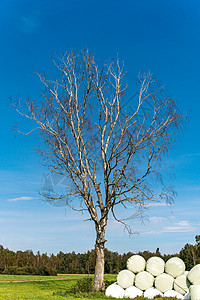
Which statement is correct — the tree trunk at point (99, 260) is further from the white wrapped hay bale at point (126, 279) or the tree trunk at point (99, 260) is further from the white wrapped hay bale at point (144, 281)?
the white wrapped hay bale at point (144, 281)

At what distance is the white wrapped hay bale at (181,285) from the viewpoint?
37.7 feet

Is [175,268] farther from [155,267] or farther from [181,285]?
[155,267]

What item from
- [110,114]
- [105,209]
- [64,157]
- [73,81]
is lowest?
[105,209]

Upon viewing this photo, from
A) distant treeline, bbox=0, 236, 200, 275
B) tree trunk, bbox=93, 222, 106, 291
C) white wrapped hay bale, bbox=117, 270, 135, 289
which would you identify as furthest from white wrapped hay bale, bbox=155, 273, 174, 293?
distant treeline, bbox=0, 236, 200, 275

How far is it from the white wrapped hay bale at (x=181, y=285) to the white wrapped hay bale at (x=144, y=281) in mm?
951

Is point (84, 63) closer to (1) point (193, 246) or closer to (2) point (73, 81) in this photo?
(2) point (73, 81)

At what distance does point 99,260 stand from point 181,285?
4202mm

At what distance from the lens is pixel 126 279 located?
1248 cm

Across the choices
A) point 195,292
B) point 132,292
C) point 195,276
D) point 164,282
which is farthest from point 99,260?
point 195,292

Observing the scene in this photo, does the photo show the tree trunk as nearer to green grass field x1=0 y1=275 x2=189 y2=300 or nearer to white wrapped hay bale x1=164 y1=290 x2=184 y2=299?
green grass field x1=0 y1=275 x2=189 y2=300

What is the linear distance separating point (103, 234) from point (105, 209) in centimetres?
117

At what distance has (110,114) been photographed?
53.7ft

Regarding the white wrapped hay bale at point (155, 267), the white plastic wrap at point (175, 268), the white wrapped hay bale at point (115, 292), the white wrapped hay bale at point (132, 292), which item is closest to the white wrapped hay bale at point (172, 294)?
the white plastic wrap at point (175, 268)

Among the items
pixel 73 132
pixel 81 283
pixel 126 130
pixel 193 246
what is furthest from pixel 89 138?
pixel 193 246
